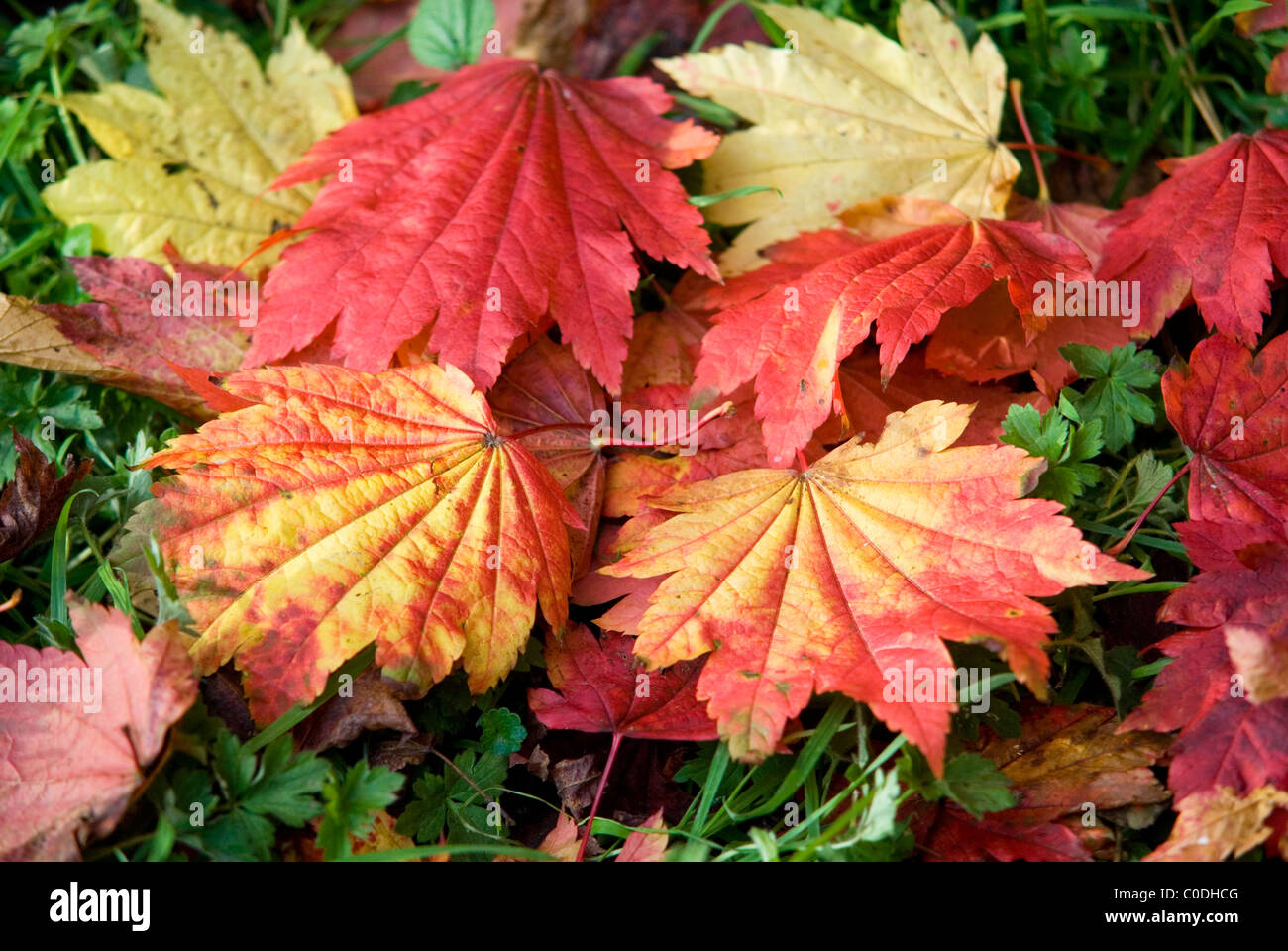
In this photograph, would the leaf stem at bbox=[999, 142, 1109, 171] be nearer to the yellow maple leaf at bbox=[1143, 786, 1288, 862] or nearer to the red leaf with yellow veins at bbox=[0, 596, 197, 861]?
the yellow maple leaf at bbox=[1143, 786, 1288, 862]

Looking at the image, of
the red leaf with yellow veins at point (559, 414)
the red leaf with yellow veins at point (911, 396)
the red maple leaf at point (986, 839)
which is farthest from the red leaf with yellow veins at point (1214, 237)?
the red leaf with yellow veins at point (559, 414)

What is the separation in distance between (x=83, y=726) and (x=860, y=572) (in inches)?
45.1

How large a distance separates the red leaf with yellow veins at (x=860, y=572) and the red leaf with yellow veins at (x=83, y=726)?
675 mm

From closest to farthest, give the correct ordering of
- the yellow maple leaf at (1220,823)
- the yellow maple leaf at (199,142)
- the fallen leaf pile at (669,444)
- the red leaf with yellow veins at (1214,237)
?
1. the yellow maple leaf at (1220,823)
2. the fallen leaf pile at (669,444)
3. the red leaf with yellow veins at (1214,237)
4. the yellow maple leaf at (199,142)

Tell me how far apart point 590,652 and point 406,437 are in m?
0.48

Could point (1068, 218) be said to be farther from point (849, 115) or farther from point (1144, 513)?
point (1144, 513)

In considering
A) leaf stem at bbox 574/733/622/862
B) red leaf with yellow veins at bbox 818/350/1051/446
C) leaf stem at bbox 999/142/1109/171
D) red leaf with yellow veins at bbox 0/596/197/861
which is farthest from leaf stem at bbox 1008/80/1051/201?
red leaf with yellow veins at bbox 0/596/197/861

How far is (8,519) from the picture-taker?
1667 mm

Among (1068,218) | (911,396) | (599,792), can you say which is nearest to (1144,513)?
(911,396)

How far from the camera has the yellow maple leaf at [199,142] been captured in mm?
2098

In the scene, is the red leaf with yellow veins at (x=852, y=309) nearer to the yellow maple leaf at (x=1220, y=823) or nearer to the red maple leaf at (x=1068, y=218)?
the red maple leaf at (x=1068, y=218)

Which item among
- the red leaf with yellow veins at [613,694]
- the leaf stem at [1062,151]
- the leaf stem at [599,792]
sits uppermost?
the leaf stem at [1062,151]

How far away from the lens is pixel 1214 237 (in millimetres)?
1768
